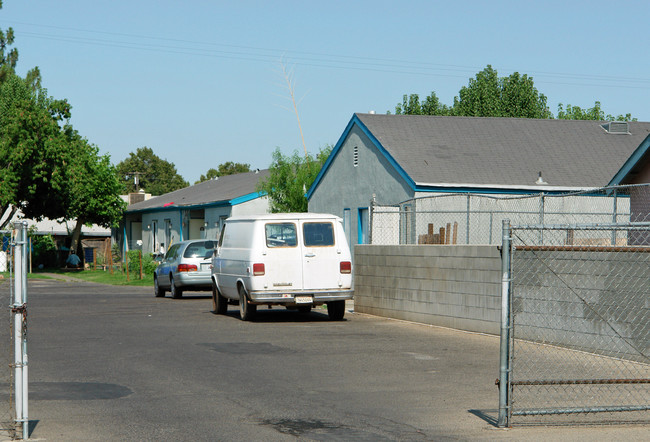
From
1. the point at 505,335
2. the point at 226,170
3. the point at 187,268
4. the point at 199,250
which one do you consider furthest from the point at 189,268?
the point at 226,170

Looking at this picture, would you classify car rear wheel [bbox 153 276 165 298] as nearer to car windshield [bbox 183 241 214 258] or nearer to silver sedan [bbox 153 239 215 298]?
silver sedan [bbox 153 239 215 298]

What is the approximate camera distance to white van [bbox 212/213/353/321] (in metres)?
17.6

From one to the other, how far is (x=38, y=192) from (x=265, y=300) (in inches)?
1504

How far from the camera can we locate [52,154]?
50.6m

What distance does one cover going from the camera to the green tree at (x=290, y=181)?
3691 centimetres

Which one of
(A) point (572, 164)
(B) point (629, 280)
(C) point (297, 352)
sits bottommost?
(C) point (297, 352)

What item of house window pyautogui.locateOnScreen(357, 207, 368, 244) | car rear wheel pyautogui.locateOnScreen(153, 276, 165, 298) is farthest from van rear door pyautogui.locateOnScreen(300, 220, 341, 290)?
car rear wheel pyautogui.locateOnScreen(153, 276, 165, 298)

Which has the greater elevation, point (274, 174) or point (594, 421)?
point (274, 174)

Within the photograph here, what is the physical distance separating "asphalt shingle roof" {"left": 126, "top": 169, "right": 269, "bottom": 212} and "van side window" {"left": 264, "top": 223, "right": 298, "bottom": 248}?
2134 cm

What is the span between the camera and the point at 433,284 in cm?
1712

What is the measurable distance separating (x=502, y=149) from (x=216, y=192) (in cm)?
2095

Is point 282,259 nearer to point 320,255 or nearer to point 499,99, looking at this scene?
point 320,255

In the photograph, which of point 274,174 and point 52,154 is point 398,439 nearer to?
point 274,174

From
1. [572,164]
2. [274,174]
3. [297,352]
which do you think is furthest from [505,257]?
[274,174]
